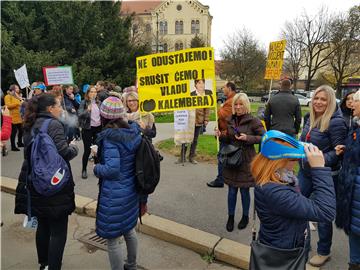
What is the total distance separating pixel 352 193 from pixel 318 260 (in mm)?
1136

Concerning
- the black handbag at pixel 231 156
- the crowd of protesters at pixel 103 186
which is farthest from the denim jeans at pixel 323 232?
the crowd of protesters at pixel 103 186

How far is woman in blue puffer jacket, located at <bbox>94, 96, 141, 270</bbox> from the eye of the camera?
2955 millimetres

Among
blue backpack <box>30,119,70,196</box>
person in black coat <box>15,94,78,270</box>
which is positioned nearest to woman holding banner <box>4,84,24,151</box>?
person in black coat <box>15,94,78,270</box>

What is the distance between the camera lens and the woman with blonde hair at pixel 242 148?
13.9 feet

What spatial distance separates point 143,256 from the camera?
3.84 meters

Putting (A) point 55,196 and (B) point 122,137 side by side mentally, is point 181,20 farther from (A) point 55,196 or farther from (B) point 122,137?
(A) point 55,196

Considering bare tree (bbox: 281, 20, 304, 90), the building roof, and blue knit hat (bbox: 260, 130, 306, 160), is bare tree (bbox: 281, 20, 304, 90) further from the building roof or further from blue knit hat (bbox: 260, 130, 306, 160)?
the building roof

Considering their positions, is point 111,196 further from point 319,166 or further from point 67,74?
point 67,74

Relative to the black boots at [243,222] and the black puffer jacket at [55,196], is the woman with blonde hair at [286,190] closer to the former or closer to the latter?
the black puffer jacket at [55,196]

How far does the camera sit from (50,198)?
302 centimetres

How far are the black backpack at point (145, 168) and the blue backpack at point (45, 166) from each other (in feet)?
2.30

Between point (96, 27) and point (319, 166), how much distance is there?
721 inches

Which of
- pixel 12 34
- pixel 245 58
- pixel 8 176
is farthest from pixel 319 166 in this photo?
pixel 245 58

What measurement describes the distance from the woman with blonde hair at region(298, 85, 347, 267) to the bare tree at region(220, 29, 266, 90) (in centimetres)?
3657
